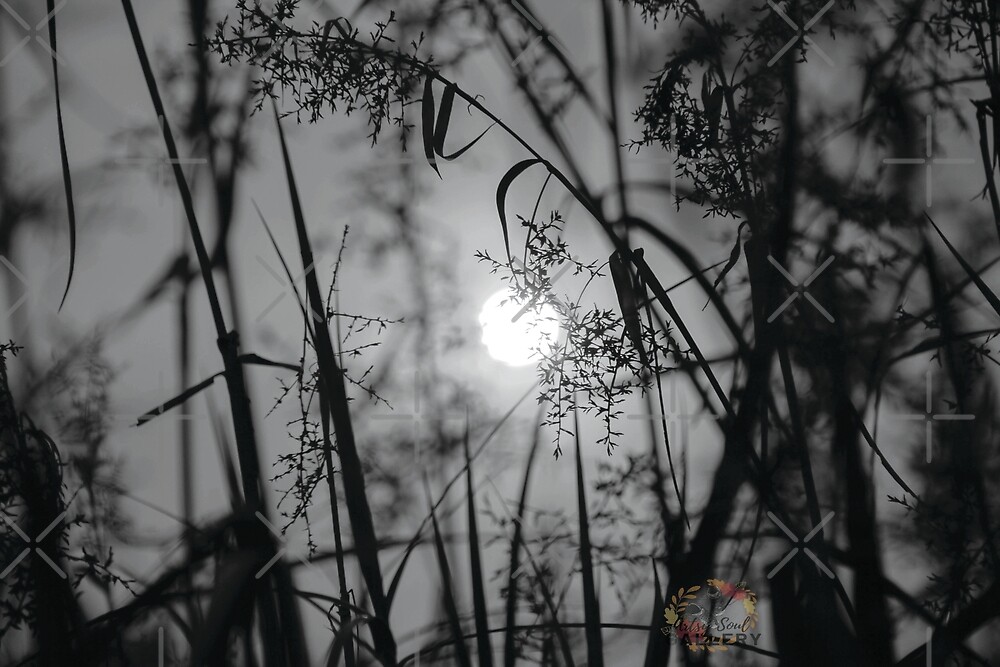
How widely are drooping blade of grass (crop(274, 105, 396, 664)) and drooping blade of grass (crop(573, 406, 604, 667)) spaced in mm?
149

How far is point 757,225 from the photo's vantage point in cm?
64

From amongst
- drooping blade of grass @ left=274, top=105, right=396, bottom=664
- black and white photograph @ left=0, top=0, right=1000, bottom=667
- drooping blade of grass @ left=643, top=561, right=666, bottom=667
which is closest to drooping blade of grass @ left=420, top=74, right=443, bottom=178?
black and white photograph @ left=0, top=0, right=1000, bottom=667

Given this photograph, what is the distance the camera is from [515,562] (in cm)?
63

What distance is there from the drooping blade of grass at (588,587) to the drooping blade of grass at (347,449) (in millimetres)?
149

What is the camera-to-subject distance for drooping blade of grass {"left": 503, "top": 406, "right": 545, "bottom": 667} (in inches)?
23.8

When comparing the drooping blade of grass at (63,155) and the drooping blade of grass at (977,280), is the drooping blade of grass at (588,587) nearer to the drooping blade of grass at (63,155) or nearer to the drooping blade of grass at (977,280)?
the drooping blade of grass at (977,280)

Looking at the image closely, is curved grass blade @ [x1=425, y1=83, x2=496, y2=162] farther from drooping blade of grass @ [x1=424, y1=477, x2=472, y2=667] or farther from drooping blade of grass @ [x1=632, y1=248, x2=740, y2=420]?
drooping blade of grass @ [x1=424, y1=477, x2=472, y2=667]

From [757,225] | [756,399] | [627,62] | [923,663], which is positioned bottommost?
[923,663]

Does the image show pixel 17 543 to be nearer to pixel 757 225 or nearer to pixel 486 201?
pixel 486 201

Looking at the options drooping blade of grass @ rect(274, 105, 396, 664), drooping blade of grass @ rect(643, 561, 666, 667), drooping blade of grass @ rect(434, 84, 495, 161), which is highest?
drooping blade of grass @ rect(434, 84, 495, 161)

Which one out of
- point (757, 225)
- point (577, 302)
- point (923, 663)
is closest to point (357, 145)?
point (577, 302)

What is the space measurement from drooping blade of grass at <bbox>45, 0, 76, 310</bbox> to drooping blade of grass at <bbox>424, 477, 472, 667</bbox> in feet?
1.22

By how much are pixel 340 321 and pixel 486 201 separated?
16 cm

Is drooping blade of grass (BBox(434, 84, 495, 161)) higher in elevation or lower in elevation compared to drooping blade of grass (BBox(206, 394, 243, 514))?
higher
